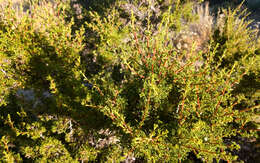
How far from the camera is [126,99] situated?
6.34ft

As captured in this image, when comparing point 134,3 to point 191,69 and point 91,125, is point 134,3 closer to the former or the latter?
point 191,69

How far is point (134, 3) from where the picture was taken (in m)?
3.42

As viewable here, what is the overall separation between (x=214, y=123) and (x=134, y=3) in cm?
304

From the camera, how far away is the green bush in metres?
1.51

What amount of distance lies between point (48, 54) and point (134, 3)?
221 centimetres

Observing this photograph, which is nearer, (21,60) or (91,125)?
(91,125)

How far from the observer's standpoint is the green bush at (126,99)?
1.51 metres

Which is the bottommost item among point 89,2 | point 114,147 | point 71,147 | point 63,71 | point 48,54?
point 71,147

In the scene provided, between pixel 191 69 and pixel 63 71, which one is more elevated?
pixel 191 69

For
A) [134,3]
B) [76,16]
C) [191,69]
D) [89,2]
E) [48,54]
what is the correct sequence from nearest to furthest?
1. [191,69]
2. [48,54]
3. [134,3]
4. [76,16]
5. [89,2]

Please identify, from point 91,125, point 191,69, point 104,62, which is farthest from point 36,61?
point 191,69

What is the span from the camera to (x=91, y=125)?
2402 millimetres

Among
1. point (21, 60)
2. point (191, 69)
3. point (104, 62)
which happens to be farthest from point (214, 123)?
point (21, 60)

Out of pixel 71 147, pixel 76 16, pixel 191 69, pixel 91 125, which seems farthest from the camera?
pixel 76 16
